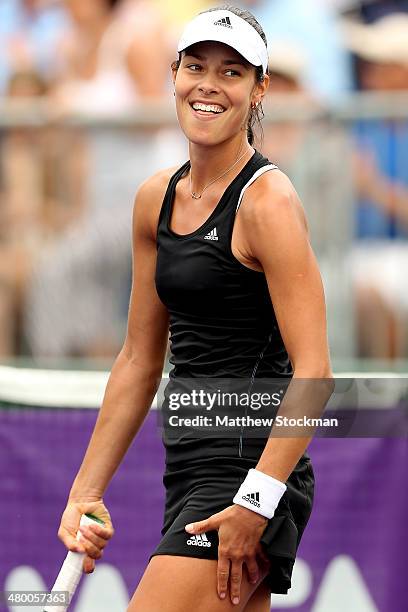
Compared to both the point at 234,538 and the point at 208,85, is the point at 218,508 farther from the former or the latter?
the point at 208,85

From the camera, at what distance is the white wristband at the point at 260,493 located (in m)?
3.26

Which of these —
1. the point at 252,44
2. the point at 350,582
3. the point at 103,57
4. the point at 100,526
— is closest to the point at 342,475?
the point at 350,582

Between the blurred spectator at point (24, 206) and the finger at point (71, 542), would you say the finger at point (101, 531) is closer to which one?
the finger at point (71, 542)

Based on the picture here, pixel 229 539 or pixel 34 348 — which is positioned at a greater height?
pixel 229 539

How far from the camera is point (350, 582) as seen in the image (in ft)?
15.9

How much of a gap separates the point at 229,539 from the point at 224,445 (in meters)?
0.28

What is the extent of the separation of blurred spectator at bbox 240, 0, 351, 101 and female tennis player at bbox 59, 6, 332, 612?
4657mm

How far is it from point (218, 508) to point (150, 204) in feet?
2.97

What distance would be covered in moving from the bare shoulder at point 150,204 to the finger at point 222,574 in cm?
97

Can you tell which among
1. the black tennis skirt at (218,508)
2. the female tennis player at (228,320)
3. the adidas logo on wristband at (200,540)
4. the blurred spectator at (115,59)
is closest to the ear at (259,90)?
the female tennis player at (228,320)

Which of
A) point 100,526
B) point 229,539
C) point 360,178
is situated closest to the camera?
point 229,539

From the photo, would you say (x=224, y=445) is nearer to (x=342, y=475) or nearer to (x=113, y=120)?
(x=342, y=475)

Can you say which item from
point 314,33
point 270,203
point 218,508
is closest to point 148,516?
point 218,508

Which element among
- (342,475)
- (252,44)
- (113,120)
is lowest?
(342,475)
